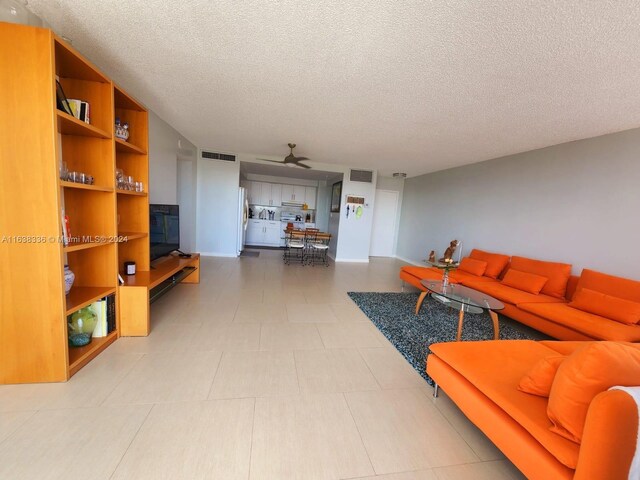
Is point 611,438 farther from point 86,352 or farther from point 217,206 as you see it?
point 217,206

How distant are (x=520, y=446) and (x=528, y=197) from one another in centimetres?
391

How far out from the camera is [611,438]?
84cm

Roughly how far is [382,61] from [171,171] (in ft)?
11.5

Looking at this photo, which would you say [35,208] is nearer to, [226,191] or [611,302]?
[226,191]

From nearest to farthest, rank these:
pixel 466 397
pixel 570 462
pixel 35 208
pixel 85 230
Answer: pixel 570 462
pixel 466 397
pixel 35 208
pixel 85 230

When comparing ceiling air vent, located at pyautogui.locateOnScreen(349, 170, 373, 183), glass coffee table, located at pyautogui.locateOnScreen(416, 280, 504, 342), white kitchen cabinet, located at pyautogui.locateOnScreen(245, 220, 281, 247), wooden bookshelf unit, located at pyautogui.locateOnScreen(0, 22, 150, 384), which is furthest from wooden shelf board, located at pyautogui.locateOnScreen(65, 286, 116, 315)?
white kitchen cabinet, located at pyautogui.locateOnScreen(245, 220, 281, 247)

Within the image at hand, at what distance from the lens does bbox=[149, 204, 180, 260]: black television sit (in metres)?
3.01

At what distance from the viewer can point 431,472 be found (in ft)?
4.12

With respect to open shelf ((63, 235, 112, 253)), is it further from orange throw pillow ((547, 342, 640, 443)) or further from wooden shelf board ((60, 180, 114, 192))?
orange throw pillow ((547, 342, 640, 443))

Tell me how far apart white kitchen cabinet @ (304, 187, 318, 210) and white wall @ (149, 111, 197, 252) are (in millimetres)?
3758

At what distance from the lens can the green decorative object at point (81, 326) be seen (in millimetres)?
1978

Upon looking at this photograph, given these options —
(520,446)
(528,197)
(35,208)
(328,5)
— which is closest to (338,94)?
(328,5)

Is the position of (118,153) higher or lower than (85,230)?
higher

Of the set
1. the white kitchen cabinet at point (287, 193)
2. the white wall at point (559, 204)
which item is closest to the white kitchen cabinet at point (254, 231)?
the white kitchen cabinet at point (287, 193)
